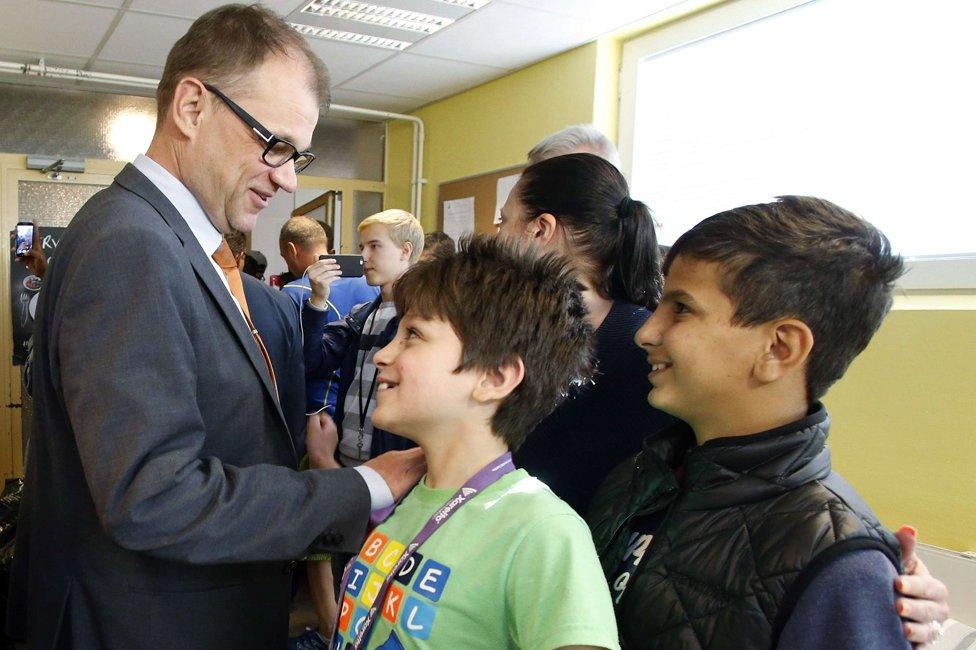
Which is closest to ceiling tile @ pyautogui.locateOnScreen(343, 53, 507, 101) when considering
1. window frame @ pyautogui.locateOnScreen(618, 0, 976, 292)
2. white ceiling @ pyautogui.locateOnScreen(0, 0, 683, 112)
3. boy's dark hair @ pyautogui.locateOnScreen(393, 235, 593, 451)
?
white ceiling @ pyautogui.locateOnScreen(0, 0, 683, 112)

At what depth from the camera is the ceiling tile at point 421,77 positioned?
4.60 metres

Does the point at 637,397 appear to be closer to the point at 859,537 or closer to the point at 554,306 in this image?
the point at 554,306

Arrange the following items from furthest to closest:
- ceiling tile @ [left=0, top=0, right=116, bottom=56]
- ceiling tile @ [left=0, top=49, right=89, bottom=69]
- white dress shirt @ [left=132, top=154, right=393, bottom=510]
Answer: ceiling tile @ [left=0, top=49, right=89, bottom=69]
ceiling tile @ [left=0, top=0, right=116, bottom=56]
white dress shirt @ [left=132, top=154, right=393, bottom=510]

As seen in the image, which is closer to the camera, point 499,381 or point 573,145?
point 499,381

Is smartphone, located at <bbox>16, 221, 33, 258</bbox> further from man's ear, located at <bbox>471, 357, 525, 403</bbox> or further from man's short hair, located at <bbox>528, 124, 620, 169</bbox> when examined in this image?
man's ear, located at <bbox>471, 357, 525, 403</bbox>

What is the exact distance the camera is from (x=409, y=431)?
101cm

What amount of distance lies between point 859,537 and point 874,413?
2235 mm

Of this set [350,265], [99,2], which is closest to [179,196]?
[350,265]

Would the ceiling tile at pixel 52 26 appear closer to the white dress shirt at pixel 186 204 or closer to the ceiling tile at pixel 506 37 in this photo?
the ceiling tile at pixel 506 37

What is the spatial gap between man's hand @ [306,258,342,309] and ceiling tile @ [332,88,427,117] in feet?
9.92

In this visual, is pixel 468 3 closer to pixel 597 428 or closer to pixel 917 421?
pixel 917 421

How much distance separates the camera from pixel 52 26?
4.02 m

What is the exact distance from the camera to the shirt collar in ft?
3.69

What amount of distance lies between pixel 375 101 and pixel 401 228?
287 centimetres
